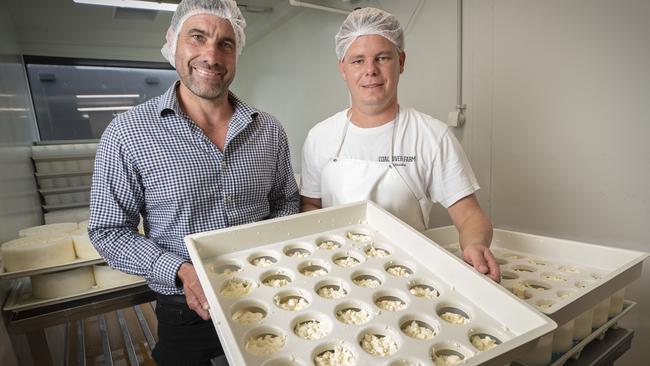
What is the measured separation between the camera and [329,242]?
3.68 ft

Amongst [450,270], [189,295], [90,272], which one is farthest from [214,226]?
[90,272]

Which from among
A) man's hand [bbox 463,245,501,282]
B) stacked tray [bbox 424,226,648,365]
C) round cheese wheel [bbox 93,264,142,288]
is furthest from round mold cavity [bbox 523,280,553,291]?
round cheese wheel [bbox 93,264,142,288]

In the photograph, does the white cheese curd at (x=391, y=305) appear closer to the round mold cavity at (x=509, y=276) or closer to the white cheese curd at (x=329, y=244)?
the white cheese curd at (x=329, y=244)

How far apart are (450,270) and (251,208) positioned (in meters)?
0.77

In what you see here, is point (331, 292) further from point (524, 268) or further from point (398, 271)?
point (524, 268)

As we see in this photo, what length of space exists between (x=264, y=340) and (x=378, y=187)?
0.85m

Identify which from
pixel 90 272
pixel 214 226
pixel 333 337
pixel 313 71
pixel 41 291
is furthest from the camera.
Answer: pixel 313 71

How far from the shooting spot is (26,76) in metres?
4.51

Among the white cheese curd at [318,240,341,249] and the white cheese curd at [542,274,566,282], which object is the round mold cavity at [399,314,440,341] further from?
the white cheese curd at [542,274,566,282]

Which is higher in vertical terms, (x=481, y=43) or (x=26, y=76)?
(x=26, y=76)

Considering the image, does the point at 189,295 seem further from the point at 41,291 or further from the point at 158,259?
the point at 41,291

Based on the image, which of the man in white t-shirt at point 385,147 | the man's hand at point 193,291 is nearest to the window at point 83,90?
the man in white t-shirt at point 385,147

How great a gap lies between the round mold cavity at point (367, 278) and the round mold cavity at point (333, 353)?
0.22 meters

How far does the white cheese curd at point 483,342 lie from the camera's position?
0.71 metres
